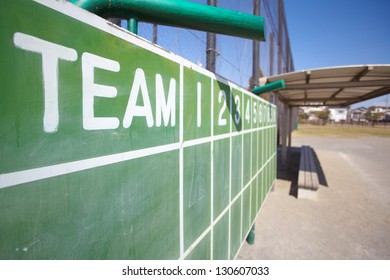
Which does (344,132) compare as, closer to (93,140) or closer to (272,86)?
(272,86)

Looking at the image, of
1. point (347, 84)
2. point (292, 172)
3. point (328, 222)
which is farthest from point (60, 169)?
point (292, 172)

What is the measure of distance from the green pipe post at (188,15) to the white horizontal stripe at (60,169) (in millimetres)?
608

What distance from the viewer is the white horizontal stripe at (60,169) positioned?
563mm

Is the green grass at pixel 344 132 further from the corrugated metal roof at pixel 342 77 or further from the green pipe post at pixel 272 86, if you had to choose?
the green pipe post at pixel 272 86

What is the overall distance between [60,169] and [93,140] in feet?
0.45

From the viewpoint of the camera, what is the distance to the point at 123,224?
3.04 feet

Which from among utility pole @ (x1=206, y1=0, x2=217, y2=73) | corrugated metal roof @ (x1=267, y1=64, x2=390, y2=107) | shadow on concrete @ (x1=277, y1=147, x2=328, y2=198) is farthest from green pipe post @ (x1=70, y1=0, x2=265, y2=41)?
shadow on concrete @ (x1=277, y1=147, x2=328, y2=198)

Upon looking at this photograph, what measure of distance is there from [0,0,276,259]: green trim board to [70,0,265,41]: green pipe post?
0.16 meters

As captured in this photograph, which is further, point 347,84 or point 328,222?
point 347,84

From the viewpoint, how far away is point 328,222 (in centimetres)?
431

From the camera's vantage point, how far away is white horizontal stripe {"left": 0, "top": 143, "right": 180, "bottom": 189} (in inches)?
22.2

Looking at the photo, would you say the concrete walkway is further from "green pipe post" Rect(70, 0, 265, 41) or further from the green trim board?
"green pipe post" Rect(70, 0, 265, 41)
